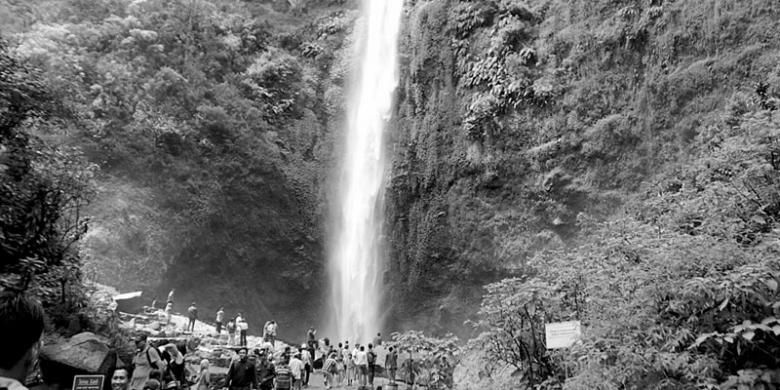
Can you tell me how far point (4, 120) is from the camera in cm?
770

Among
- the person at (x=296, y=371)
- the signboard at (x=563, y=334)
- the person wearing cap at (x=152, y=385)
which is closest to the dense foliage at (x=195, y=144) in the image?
the person at (x=296, y=371)

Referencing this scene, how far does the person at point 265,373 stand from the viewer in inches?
303

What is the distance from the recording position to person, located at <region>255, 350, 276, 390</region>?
25.2ft

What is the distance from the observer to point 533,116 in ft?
57.2

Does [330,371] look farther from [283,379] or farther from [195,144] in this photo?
[195,144]

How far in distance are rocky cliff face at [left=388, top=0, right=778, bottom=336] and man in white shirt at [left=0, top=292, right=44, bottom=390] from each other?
12613 mm

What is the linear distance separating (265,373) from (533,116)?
12812 millimetres

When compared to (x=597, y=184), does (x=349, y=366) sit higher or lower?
lower

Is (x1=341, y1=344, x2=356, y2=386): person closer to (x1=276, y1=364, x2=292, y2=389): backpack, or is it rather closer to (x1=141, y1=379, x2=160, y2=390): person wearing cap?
(x1=276, y1=364, x2=292, y2=389): backpack

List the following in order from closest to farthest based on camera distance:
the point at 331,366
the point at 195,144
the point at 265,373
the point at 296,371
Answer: the point at 265,373, the point at 296,371, the point at 331,366, the point at 195,144

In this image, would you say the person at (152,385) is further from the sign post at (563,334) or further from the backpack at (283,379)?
the sign post at (563,334)

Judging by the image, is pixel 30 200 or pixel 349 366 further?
pixel 349 366

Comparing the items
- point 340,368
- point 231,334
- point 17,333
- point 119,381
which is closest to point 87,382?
point 119,381

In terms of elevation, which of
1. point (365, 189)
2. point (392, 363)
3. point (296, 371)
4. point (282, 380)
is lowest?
point (282, 380)
